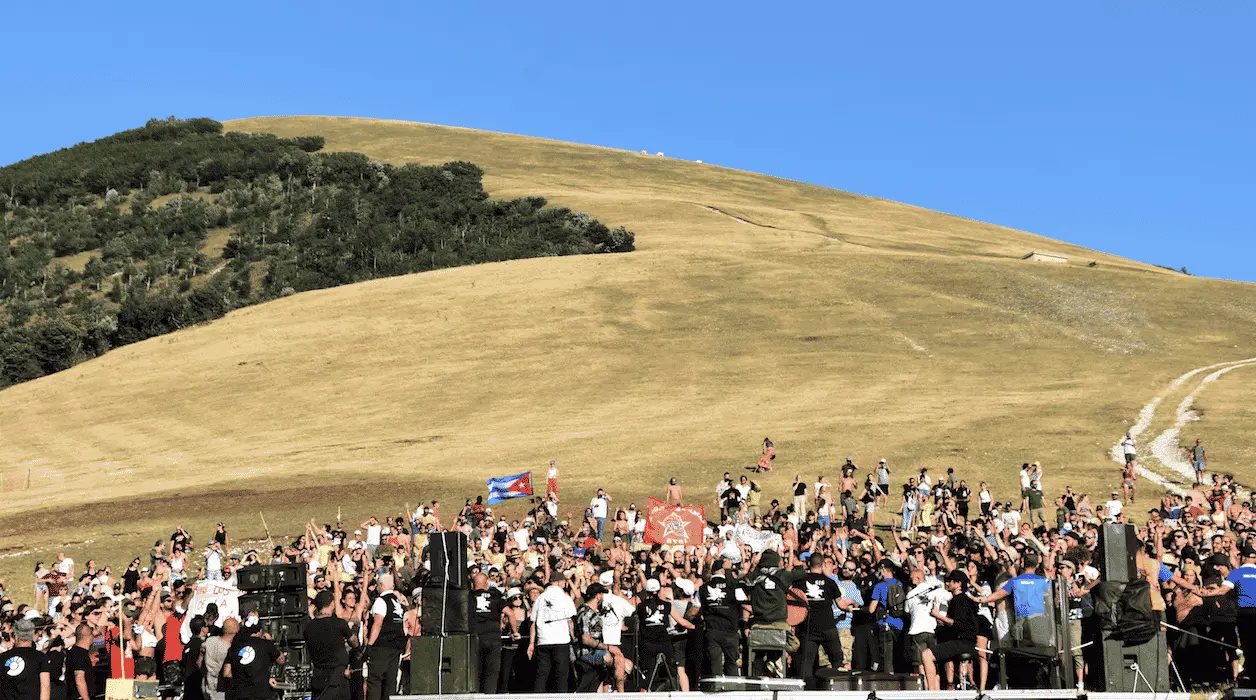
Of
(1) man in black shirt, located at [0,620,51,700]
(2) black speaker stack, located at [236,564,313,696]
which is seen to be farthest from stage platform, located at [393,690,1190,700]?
(1) man in black shirt, located at [0,620,51,700]

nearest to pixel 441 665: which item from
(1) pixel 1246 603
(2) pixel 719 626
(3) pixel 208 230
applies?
(2) pixel 719 626

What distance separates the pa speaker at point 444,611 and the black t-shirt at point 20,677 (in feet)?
11.5

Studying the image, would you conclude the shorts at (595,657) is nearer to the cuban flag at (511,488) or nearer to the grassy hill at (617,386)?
the cuban flag at (511,488)

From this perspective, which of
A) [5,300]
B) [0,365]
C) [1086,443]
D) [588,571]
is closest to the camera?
[588,571]

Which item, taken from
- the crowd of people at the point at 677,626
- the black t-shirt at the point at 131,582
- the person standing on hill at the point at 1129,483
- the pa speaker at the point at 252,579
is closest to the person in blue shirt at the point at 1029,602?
the crowd of people at the point at 677,626

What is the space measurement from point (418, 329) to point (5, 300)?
167 ft

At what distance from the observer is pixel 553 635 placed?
15312mm

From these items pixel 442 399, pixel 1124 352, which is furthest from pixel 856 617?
pixel 1124 352

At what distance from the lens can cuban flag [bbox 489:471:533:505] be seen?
120 ft

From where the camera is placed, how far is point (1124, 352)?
198 ft

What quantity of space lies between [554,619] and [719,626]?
5.82 feet

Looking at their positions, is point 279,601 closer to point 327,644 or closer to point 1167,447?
point 327,644

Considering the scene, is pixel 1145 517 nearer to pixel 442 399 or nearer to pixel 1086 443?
pixel 1086 443

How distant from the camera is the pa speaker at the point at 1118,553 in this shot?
46.1ft
